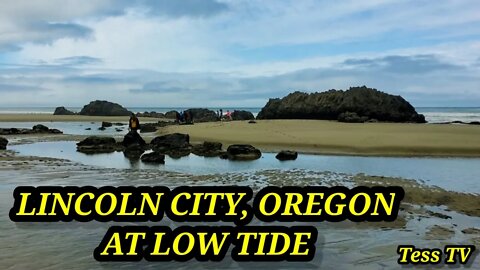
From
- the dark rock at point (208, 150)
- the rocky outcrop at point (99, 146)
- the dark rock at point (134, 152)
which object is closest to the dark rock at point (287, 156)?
the dark rock at point (208, 150)

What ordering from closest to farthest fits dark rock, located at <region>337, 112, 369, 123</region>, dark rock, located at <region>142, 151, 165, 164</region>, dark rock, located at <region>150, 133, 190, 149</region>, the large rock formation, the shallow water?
1. the shallow water
2. dark rock, located at <region>142, 151, 165, 164</region>
3. dark rock, located at <region>150, 133, 190, 149</region>
4. dark rock, located at <region>337, 112, 369, 123</region>
5. the large rock formation

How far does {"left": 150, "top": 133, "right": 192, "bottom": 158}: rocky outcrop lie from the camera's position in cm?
2533

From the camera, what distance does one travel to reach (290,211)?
8484 mm

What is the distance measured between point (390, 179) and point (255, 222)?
7495mm

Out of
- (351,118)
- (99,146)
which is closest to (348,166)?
(99,146)

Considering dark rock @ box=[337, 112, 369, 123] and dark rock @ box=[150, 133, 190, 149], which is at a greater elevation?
dark rock @ box=[337, 112, 369, 123]

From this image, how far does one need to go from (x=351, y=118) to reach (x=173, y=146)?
2344cm

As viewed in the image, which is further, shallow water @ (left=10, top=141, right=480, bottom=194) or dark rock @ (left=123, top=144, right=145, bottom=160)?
dark rock @ (left=123, top=144, right=145, bottom=160)

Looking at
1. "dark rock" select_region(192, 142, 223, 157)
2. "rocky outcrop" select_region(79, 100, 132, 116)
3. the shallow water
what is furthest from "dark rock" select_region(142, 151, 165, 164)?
"rocky outcrop" select_region(79, 100, 132, 116)

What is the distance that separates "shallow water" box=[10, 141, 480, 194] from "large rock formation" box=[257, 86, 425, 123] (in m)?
23.6

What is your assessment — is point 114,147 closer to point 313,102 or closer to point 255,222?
point 255,222

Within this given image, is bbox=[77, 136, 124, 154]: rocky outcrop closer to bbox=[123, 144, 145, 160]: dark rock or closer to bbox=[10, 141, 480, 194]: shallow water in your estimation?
bbox=[123, 144, 145, 160]: dark rock

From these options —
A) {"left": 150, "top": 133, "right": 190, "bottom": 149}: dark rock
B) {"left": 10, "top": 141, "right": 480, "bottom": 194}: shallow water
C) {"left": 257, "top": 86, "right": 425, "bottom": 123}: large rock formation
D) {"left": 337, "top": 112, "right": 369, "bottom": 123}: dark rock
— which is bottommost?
{"left": 10, "top": 141, "right": 480, "bottom": 194}: shallow water

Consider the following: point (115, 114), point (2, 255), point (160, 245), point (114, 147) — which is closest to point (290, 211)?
point (160, 245)
